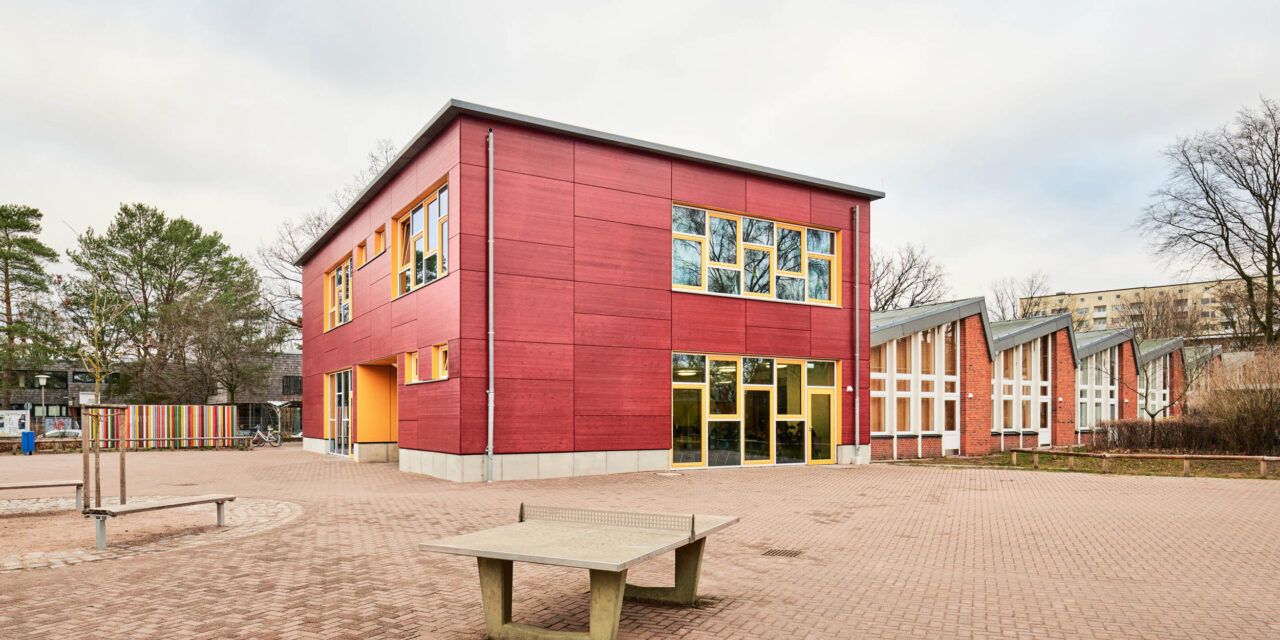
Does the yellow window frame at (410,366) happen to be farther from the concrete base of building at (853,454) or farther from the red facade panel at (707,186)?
the concrete base of building at (853,454)

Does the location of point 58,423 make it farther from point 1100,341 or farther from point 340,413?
point 1100,341

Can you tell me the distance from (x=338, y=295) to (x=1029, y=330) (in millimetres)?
23425

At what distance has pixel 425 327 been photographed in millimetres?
16703

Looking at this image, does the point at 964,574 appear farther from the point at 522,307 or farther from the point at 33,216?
the point at 33,216

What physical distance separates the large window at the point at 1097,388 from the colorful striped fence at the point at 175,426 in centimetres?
3300

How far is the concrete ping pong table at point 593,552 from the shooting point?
4.49 m

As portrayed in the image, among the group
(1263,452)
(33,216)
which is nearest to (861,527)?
(1263,452)

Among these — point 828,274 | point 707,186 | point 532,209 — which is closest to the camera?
point 532,209

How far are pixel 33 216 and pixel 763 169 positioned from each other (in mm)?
39041

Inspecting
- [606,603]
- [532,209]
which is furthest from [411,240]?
[606,603]

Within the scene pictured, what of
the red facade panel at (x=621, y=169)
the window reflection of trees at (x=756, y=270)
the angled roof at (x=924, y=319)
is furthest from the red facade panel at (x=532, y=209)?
the angled roof at (x=924, y=319)

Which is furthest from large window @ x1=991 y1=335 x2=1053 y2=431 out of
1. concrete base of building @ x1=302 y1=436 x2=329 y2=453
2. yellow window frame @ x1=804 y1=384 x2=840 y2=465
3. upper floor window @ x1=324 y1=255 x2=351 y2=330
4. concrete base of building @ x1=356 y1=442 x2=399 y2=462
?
concrete base of building @ x1=302 y1=436 x2=329 y2=453

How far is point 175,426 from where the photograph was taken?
29.5 m

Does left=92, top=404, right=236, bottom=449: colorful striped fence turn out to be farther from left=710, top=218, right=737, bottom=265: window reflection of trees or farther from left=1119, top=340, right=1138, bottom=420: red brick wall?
left=1119, top=340, right=1138, bottom=420: red brick wall
